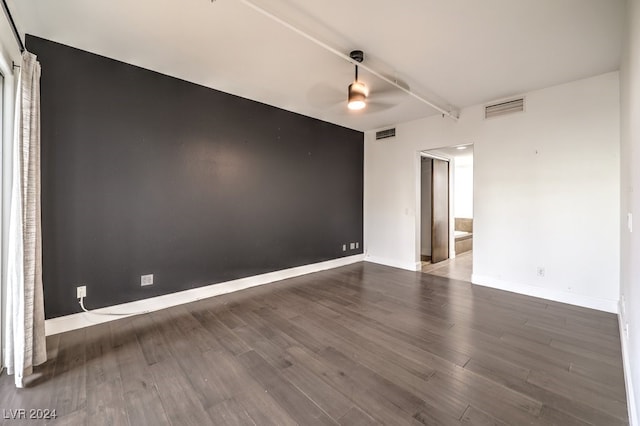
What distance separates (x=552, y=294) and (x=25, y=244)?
5.56 metres

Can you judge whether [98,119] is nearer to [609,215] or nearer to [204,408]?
[204,408]

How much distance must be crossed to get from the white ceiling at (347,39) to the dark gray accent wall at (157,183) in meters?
0.35

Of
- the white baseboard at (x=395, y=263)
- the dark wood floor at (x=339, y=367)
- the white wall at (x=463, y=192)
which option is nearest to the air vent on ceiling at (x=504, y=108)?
the dark wood floor at (x=339, y=367)

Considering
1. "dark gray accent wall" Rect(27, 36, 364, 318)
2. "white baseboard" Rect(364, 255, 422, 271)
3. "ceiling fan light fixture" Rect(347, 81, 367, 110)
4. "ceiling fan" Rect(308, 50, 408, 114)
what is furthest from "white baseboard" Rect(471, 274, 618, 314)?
"ceiling fan light fixture" Rect(347, 81, 367, 110)

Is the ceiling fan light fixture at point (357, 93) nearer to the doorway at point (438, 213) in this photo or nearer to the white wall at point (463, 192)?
the doorway at point (438, 213)

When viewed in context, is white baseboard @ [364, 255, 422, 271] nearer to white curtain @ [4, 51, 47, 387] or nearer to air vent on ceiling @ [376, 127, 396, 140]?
air vent on ceiling @ [376, 127, 396, 140]

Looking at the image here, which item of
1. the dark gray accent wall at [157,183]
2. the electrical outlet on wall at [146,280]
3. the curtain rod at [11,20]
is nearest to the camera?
the curtain rod at [11,20]

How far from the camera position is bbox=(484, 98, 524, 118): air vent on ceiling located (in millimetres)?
3732

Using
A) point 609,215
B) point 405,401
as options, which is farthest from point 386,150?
point 405,401

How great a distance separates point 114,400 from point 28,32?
3240mm

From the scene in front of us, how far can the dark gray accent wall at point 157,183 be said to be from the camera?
103 inches

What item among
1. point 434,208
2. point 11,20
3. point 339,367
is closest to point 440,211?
point 434,208

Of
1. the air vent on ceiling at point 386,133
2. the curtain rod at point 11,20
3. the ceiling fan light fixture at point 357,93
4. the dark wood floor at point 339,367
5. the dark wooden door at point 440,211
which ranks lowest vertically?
the dark wood floor at point 339,367

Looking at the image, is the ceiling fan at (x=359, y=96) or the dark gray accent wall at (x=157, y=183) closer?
the dark gray accent wall at (x=157, y=183)
